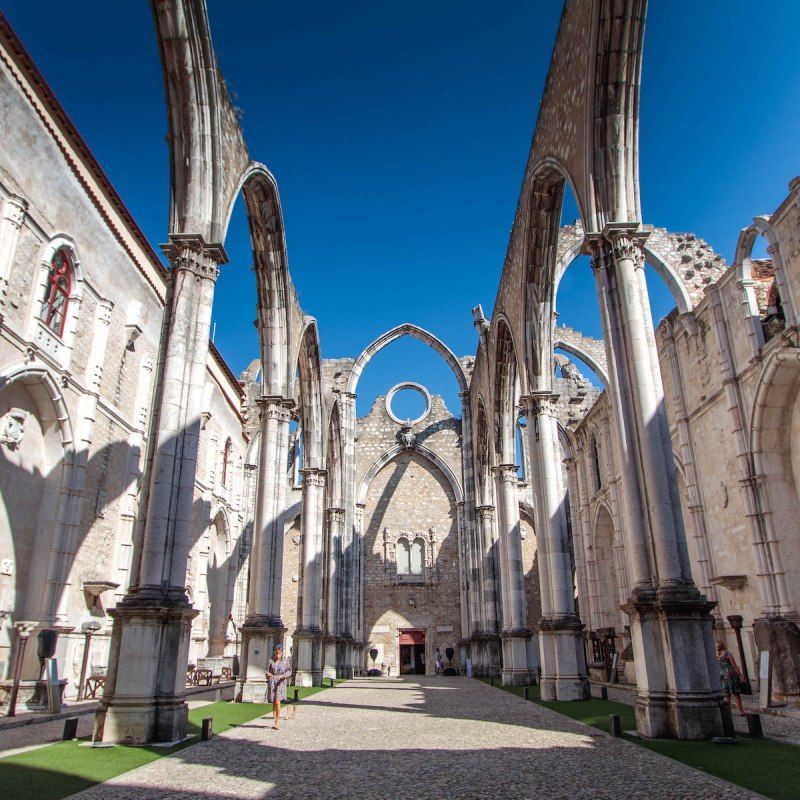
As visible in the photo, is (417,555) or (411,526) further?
(411,526)

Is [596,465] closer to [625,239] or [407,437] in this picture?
[407,437]

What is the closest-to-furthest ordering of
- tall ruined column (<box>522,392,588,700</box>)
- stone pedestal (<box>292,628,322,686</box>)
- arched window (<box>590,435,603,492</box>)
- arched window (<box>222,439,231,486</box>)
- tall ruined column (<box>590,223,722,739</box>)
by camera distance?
tall ruined column (<box>590,223,722,739</box>)
tall ruined column (<box>522,392,588,700</box>)
stone pedestal (<box>292,628,322,686</box>)
arched window (<box>590,435,603,492</box>)
arched window (<box>222,439,231,486</box>)

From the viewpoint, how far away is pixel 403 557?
29203mm

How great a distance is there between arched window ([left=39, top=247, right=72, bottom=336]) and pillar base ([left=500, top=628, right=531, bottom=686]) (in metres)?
12.9

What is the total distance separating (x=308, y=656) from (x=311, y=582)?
2.05 metres

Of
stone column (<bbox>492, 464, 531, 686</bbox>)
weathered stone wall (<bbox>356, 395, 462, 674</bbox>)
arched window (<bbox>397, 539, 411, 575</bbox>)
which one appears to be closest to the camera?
stone column (<bbox>492, 464, 531, 686</bbox>)

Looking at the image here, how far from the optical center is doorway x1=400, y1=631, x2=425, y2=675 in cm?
2788

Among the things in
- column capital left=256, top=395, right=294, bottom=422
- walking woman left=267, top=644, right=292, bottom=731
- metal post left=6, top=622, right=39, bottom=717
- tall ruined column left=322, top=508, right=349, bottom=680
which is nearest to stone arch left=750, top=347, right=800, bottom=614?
walking woman left=267, top=644, right=292, bottom=731

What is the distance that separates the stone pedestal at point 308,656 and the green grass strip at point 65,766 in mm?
10572

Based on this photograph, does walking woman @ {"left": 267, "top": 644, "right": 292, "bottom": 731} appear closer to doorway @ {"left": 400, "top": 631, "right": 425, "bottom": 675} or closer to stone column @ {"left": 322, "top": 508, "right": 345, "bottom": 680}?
stone column @ {"left": 322, "top": 508, "right": 345, "bottom": 680}

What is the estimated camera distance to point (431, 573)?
1128 inches

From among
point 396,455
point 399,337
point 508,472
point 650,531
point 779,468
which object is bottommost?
point 650,531

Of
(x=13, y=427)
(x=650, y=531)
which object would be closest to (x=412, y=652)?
(x=13, y=427)

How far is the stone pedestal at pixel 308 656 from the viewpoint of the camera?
17875 mm
